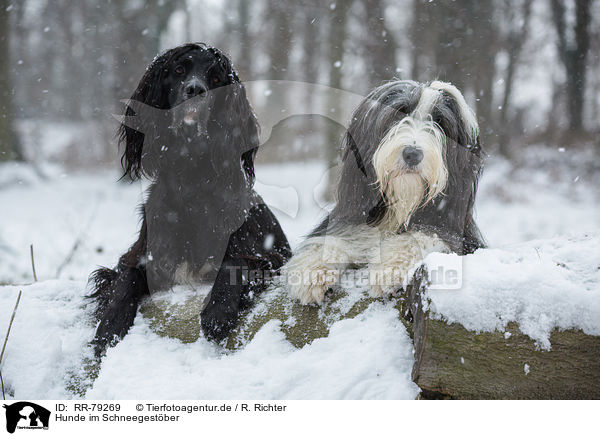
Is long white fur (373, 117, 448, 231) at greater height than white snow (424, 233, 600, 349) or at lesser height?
greater

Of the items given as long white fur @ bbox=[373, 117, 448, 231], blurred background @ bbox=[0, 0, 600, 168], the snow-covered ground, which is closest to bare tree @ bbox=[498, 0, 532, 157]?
blurred background @ bbox=[0, 0, 600, 168]

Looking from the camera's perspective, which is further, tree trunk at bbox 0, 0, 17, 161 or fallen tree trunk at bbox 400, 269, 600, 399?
tree trunk at bbox 0, 0, 17, 161

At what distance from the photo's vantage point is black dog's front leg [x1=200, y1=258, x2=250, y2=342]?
266 centimetres

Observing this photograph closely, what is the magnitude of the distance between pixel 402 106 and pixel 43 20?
1350 cm

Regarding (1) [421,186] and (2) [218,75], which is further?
(2) [218,75]

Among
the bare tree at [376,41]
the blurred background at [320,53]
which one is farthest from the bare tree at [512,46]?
the bare tree at [376,41]

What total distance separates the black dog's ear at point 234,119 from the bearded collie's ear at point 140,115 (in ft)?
1.03

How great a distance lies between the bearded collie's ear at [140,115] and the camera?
291 cm

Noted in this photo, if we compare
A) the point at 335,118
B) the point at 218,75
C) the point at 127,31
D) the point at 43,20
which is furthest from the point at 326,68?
the point at 43,20

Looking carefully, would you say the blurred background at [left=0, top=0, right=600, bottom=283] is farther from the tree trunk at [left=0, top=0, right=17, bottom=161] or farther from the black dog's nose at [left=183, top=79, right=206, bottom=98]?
the black dog's nose at [left=183, top=79, right=206, bottom=98]

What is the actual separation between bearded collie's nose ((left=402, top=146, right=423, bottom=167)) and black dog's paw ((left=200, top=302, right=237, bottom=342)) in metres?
1.20

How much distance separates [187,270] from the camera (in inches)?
120
